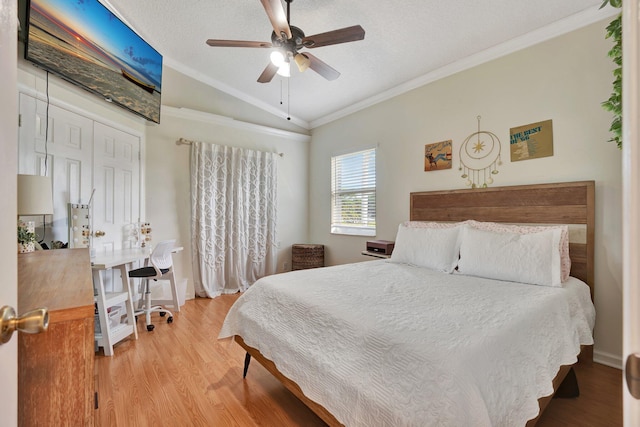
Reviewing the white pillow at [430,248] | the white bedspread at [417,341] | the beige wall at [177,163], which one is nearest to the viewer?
the white bedspread at [417,341]

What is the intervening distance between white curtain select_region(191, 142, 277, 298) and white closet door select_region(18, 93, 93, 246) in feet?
4.07

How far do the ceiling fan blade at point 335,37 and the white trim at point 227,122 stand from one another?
7.80ft

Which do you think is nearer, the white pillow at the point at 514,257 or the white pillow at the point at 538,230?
the white pillow at the point at 514,257

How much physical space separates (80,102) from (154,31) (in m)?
1.18

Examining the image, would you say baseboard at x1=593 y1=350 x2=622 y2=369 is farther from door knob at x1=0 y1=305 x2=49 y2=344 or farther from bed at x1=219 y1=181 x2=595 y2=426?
door knob at x1=0 y1=305 x2=49 y2=344

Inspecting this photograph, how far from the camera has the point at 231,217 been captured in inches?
162

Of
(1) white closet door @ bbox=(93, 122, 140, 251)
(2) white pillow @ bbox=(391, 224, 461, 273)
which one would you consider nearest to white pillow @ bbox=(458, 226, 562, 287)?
(2) white pillow @ bbox=(391, 224, 461, 273)

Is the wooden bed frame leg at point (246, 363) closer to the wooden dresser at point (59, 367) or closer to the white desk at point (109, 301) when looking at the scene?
the white desk at point (109, 301)

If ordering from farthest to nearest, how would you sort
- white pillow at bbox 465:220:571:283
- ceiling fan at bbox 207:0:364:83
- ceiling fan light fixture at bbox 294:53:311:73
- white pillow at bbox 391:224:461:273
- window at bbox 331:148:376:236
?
window at bbox 331:148:376:236 → white pillow at bbox 391:224:461:273 → ceiling fan light fixture at bbox 294:53:311:73 → white pillow at bbox 465:220:571:283 → ceiling fan at bbox 207:0:364:83

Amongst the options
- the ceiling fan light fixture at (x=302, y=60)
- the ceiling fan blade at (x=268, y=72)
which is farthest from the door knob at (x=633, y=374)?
the ceiling fan blade at (x=268, y=72)

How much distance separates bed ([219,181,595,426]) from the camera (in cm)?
103

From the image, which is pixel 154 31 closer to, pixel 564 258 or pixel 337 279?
pixel 337 279

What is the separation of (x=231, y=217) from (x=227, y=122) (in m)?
1.41

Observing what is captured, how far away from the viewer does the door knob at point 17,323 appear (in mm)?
476
